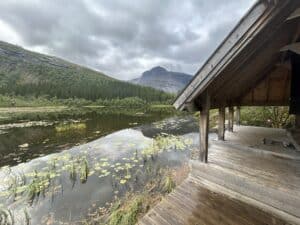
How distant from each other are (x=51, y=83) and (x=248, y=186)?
9552 cm

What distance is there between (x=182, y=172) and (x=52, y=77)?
130111mm

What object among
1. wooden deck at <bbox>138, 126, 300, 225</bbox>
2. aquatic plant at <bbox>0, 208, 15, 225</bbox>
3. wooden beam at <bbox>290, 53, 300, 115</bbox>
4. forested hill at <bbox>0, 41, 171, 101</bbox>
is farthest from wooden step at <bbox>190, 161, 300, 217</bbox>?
forested hill at <bbox>0, 41, 171, 101</bbox>

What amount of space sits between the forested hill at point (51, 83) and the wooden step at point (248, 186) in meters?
74.6

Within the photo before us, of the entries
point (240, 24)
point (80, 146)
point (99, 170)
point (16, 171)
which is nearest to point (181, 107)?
point (240, 24)

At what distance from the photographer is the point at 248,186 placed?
4.02 metres

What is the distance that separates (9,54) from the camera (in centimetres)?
15188

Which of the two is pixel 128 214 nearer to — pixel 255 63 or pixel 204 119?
pixel 204 119

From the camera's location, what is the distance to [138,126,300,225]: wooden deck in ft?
11.4

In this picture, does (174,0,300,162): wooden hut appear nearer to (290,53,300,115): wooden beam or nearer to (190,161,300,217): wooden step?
(290,53,300,115): wooden beam

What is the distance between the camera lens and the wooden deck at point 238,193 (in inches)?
136

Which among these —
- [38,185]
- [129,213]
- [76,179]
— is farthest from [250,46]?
[38,185]

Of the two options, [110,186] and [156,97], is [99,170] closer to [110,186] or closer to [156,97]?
[110,186]

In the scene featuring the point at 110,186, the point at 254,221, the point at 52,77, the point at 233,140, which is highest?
the point at 52,77

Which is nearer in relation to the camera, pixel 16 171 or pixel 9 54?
pixel 16 171
